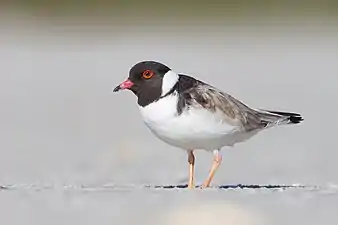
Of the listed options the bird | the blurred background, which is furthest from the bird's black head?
the blurred background

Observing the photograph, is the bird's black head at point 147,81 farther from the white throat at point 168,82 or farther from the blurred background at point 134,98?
the blurred background at point 134,98

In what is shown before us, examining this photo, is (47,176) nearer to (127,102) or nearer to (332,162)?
(332,162)

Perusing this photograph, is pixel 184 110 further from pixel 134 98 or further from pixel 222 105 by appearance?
pixel 134 98

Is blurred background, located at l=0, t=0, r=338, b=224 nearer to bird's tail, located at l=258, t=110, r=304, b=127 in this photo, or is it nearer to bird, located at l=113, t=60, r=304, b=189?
bird, located at l=113, t=60, r=304, b=189

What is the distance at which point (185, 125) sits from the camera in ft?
6.03

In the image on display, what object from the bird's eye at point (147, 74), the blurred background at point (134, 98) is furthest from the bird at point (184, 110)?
the blurred background at point (134, 98)

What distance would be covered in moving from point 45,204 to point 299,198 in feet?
1.60

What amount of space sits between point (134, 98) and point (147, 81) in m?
1.65

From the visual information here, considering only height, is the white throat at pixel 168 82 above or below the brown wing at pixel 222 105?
above

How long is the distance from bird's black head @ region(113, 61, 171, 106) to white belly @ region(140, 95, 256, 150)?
0.02 metres

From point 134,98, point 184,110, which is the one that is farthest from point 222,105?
point 134,98

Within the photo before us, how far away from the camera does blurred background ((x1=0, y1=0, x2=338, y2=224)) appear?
2.34 m

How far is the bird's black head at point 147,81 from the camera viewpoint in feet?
6.12

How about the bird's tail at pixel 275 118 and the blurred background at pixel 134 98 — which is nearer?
the bird's tail at pixel 275 118
